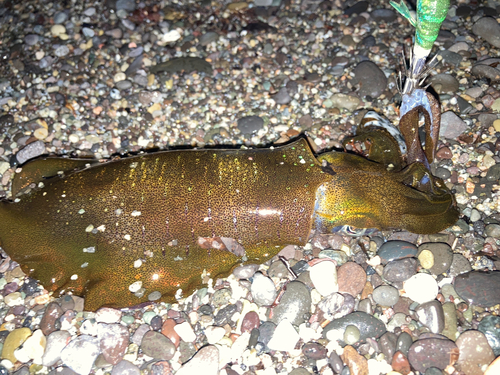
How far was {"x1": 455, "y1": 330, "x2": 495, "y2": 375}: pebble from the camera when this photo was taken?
3.30 meters

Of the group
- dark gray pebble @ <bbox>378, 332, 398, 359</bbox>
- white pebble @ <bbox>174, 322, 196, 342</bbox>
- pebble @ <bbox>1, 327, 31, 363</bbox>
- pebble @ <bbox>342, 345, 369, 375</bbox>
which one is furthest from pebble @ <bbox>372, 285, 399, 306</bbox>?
pebble @ <bbox>1, 327, 31, 363</bbox>

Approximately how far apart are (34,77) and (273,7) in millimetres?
3651

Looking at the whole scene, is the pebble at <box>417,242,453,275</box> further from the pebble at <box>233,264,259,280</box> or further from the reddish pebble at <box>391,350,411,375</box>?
the pebble at <box>233,264,259,280</box>

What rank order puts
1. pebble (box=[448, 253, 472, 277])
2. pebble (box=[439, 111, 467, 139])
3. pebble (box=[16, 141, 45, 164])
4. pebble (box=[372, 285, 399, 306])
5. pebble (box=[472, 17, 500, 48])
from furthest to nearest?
pebble (box=[472, 17, 500, 48]) → pebble (box=[16, 141, 45, 164]) → pebble (box=[439, 111, 467, 139]) → pebble (box=[448, 253, 472, 277]) → pebble (box=[372, 285, 399, 306])

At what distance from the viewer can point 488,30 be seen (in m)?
5.42

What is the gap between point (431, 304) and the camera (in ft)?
11.7

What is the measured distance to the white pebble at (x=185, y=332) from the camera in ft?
11.8

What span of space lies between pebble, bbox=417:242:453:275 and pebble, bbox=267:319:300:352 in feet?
4.68

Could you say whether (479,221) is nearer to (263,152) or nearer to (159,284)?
(263,152)

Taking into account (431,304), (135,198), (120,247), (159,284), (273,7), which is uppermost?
(273,7)

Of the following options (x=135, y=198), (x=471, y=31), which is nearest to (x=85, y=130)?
(x=135, y=198)

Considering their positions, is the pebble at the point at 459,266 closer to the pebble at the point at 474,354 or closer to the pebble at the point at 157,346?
the pebble at the point at 474,354

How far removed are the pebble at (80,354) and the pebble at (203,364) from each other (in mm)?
778

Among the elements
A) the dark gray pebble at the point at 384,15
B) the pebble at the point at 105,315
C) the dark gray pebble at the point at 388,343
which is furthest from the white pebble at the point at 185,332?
the dark gray pebble at the point at 384,15
